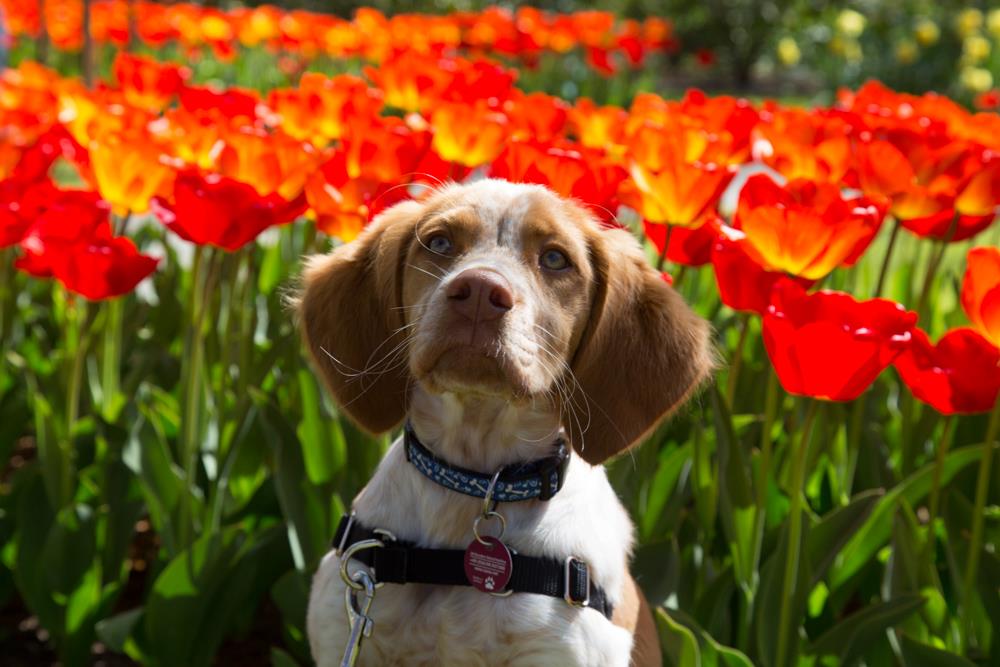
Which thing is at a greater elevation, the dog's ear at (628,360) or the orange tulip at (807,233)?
the orange tulip at (807,233)

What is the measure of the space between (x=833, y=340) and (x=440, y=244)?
804mm

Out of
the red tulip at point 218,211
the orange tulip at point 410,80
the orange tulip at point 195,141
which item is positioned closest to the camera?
the red tulip at point 218,211

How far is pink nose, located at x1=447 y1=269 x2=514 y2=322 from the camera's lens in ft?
7.32

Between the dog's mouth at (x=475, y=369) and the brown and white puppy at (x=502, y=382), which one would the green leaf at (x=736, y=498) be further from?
the dog's mouth at (x=475, y=369)

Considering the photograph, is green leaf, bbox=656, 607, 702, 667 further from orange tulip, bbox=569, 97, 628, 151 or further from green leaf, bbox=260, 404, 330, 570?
orange tulip, bbox=569, 97, 628, 151

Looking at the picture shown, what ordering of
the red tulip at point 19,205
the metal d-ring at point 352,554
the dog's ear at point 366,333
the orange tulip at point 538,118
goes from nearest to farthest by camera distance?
the metal d-ring at point 352,554 < the dog's ear at point 366,333 < the red tulip at point 19,205 < the orange tulip at point 538,118

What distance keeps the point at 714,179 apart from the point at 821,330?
2.57ft

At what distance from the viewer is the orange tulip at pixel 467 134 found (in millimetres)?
3799

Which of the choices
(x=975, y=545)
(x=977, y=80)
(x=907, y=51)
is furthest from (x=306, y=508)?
(x=907, y=51)

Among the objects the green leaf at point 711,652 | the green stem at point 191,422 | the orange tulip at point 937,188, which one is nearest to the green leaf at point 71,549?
the green stem at point 191,422

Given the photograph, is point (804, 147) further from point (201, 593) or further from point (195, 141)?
point (201, 593)

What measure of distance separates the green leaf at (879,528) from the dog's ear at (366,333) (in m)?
1.24

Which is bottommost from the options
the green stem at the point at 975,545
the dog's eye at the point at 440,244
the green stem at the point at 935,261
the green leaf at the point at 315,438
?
the green leaf at the point at 315,438

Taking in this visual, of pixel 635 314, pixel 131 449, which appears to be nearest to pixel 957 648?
pixel 635 314
